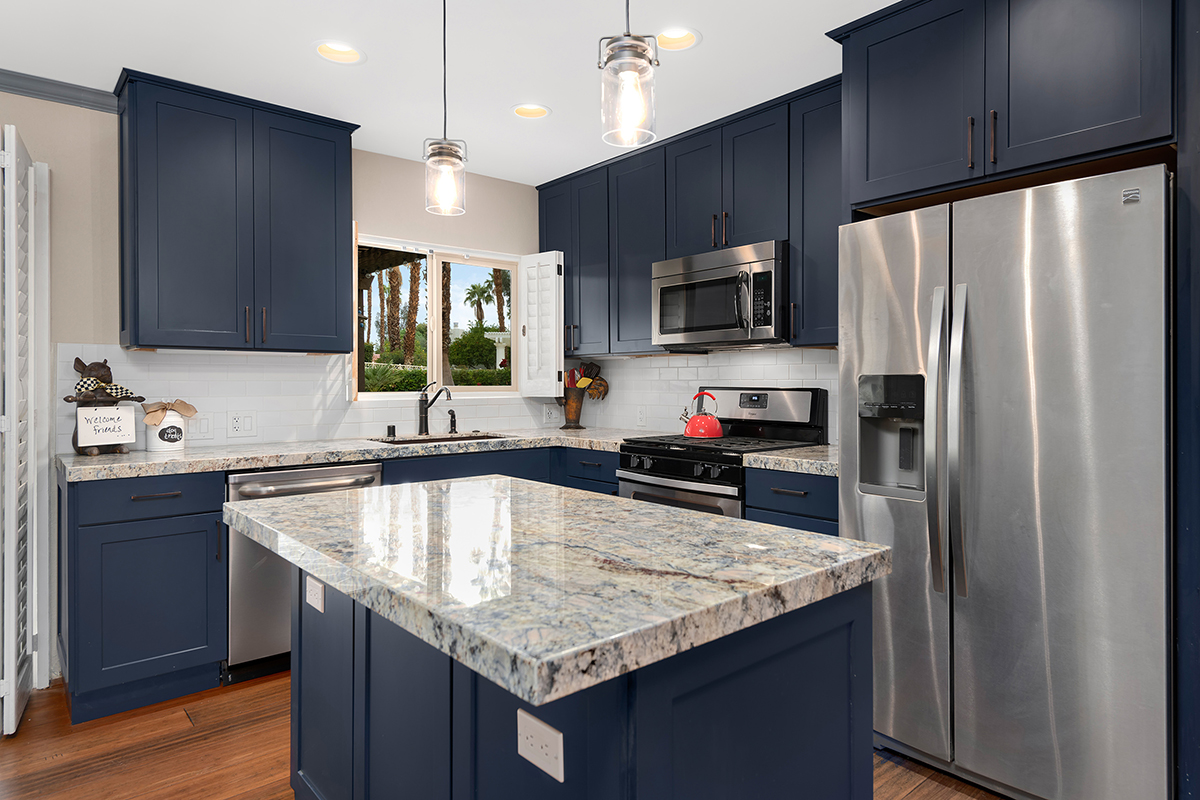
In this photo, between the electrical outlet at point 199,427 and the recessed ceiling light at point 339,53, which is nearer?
the recessed ceiling light at point 339,53

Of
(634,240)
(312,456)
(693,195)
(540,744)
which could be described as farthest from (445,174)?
(634,240)

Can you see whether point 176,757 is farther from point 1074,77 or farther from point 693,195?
point 1074,77

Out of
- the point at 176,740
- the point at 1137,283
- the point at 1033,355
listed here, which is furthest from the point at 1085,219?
the point at 176,740

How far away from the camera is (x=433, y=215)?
413 centimetres

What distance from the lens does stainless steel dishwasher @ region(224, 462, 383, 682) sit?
9.53ft

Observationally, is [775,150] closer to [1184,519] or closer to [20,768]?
[1184,519]

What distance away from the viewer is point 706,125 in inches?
141

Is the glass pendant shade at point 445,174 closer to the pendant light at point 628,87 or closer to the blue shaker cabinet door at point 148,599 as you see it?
the pendant light at point 628,87

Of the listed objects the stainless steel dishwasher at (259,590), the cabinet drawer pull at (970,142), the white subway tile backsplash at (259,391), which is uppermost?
the cabinet drawer pull at (970,142)

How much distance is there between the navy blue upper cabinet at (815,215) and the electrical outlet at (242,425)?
2.67 m

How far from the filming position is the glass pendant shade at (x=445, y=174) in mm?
1870

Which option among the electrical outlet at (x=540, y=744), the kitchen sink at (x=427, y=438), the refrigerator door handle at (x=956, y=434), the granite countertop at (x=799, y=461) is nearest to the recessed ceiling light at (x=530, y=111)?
the kitchen sink at (x=427, y=438)

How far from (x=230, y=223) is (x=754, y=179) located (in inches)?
94.9

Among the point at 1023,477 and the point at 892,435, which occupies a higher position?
the point at 892,435
